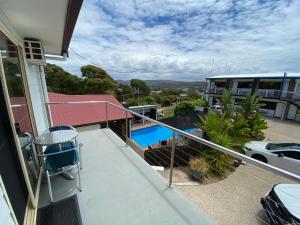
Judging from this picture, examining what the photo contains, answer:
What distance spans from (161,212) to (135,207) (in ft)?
1.11

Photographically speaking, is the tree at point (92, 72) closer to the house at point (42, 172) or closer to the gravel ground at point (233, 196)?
the gravel ground at point (233, 196)

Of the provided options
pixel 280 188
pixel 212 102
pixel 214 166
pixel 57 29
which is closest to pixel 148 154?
pixel 214 166

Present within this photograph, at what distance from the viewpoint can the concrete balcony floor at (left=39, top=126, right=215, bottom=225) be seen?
5.57 ft

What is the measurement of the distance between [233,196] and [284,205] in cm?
149

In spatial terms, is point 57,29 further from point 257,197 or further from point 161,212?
point 257,197

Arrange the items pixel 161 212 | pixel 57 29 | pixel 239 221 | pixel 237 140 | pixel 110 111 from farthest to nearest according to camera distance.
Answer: pixel 110 111
pixel 237 140
pixel 239 221
pixel 57 29
pixel 161 212

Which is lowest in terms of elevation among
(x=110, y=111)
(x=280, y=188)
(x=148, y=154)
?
(x=148, y=154)

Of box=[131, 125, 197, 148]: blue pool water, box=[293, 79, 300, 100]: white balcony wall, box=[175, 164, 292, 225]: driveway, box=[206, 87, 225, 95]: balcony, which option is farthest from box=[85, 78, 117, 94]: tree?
box=[293, 79, 300, 100]: white balcony wall

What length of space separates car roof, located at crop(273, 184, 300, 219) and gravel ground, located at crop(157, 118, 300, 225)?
47 cm

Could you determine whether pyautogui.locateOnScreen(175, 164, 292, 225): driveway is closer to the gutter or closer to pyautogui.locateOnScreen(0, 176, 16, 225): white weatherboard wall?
pyautogui.locateOnScreen(0, 176, 16, 225): white weatherboard wall

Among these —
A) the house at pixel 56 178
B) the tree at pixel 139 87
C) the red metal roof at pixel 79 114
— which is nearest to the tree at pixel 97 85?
the red metal roof at pixel 79 114

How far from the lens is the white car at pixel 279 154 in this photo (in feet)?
17.6

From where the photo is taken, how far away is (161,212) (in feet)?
5.81

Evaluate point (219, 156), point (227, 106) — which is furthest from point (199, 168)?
point (227, 106)
